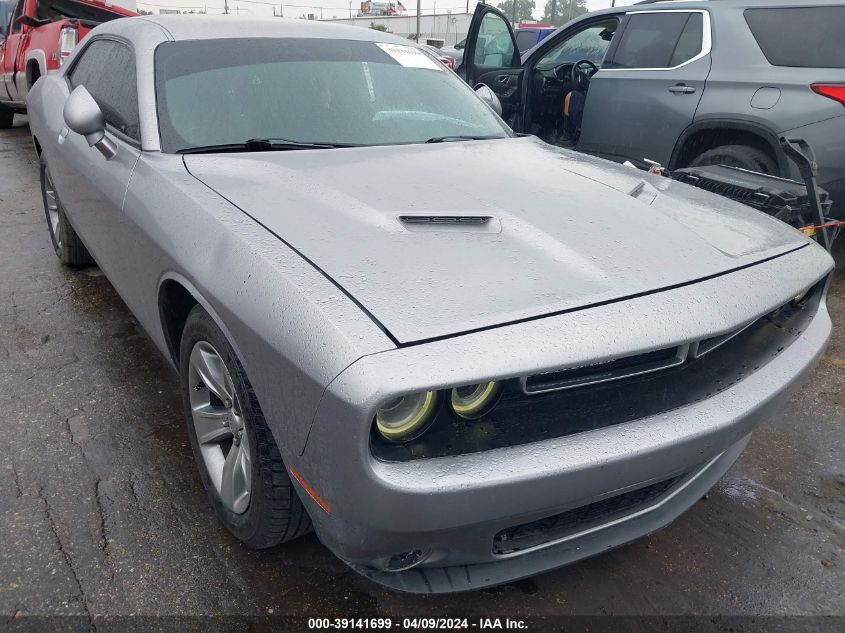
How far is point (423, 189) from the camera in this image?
7.05ft

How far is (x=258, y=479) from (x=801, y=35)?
414 centimetres

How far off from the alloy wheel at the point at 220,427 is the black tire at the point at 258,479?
0.04 metres

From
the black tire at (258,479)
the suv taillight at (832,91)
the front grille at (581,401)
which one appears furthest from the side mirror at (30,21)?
the front grille at (581,401)

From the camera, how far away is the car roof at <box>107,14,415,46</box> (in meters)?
2.84

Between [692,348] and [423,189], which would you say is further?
[423,189]

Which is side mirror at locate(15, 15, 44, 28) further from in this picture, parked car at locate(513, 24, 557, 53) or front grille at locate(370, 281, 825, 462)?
parked car at locate(513, 24, 557, 53)

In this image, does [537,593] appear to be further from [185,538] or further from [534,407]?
[185,538]

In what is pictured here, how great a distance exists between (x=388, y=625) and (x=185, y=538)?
71cm

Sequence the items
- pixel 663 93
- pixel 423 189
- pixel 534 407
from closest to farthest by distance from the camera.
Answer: pixel 534 407 < pixel 423 189 < pixel 663 93

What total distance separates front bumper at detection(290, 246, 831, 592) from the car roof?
2.13 metres

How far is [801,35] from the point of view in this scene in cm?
402

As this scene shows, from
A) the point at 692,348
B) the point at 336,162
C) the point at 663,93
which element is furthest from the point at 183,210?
the point at 663,93

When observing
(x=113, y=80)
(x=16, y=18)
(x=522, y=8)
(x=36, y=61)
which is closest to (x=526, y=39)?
(x=16, y=18)

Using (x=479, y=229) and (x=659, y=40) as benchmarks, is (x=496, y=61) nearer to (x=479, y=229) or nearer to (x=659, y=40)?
(x=659, y=40)
